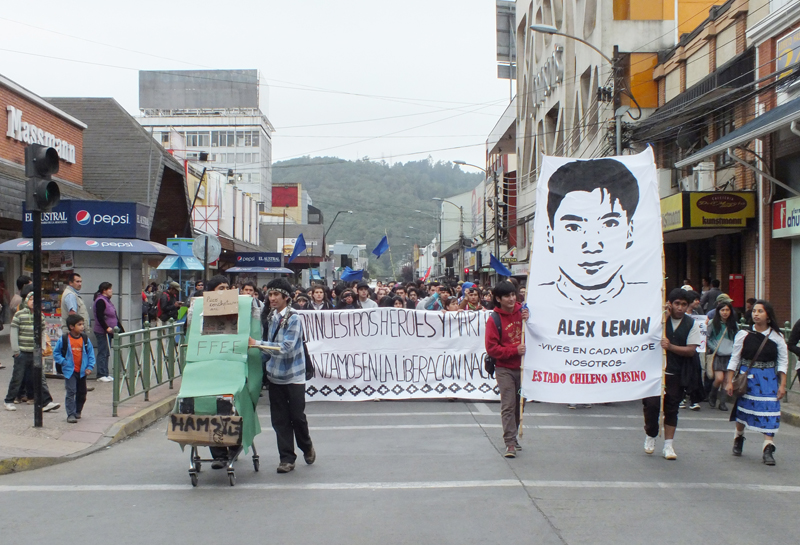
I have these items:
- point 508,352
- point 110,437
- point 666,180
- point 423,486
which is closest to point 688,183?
point 666,180

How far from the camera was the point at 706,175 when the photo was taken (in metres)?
21.3

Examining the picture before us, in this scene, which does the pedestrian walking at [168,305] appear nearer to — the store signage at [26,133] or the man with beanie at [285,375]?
the store signage at [26,133]

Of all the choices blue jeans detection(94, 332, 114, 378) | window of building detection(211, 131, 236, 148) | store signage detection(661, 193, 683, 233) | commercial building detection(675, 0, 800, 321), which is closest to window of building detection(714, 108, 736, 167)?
commercial building detection(675, 0, 800, 321)

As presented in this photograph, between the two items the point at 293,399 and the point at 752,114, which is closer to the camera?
the point at 293,399

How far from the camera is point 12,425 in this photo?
9.18m

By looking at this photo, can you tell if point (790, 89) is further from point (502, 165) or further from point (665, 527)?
point (502, 165)

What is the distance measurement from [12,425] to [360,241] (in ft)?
336

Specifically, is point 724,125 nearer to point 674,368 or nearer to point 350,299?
point 350,299

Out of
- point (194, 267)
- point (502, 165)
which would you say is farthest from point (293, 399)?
point (502, 165)

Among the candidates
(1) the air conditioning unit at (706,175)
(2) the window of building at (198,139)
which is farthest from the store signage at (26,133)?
(2) the window of building at (198,139)

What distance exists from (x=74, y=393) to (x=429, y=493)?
5.02 m

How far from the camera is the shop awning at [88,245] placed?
42.8 feet

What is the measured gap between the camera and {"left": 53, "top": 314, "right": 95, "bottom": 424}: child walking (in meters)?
9.26

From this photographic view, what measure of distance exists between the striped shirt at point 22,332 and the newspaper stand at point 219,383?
409cm
